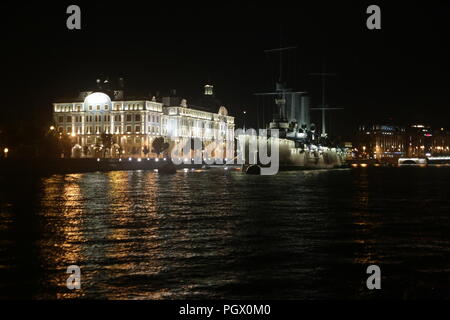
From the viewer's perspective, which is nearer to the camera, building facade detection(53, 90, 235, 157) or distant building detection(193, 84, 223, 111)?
building facade detection(53, 90, 235, 157)

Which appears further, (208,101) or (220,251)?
(208,101)

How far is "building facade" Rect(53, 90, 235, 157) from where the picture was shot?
135 m

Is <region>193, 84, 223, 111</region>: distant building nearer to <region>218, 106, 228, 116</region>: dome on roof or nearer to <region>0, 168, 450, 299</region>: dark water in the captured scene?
<region>218, 106, 228, 116</region>: dome on roof

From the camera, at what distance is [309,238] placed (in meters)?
18.2

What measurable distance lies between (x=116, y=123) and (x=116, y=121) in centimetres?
55

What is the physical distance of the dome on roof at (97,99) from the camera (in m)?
138

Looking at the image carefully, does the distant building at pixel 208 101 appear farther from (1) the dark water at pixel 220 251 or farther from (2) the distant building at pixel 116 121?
(1) the dark water at pixel 220 251

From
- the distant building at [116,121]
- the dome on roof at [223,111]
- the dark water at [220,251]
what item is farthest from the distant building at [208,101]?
the dark water at [220,251]

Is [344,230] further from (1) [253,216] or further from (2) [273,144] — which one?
(2) [273,144]

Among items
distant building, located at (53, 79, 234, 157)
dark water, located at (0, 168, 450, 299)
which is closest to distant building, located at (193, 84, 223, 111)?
distant building, located at (53, 79, 234, 157)

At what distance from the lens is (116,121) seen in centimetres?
13725

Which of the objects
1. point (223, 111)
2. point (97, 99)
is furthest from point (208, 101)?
point (97, 99)

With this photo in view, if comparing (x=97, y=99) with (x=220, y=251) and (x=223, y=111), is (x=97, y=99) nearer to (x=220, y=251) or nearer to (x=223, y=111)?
(x=223, y=111)

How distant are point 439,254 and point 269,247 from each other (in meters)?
4.59
